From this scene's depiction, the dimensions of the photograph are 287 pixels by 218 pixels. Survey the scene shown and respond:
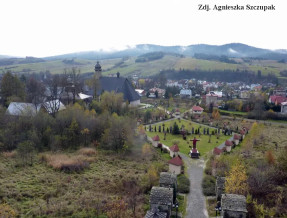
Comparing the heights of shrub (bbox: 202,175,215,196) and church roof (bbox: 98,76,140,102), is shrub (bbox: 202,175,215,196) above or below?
below

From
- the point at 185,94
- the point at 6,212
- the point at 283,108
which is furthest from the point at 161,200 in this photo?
the point at 185,94

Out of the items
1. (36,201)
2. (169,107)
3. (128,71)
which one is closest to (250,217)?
(36,201)

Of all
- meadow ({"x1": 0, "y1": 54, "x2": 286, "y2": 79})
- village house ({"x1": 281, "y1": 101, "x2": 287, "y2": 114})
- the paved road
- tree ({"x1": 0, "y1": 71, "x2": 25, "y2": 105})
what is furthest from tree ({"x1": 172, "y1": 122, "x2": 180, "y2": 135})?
meadow ({"x1": 0, "y1": 54, "x2": 286, "y2": 79})

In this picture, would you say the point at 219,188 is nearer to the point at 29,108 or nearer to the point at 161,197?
the point at 161,197

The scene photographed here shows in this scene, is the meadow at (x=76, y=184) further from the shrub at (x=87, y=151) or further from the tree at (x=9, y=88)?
the tree at (x=9, y=88)

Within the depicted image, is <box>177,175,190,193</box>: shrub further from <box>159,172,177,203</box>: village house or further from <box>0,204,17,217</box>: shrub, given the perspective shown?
<box>0,204,17,217</box>: shrub

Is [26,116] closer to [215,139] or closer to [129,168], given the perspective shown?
[129,168]
